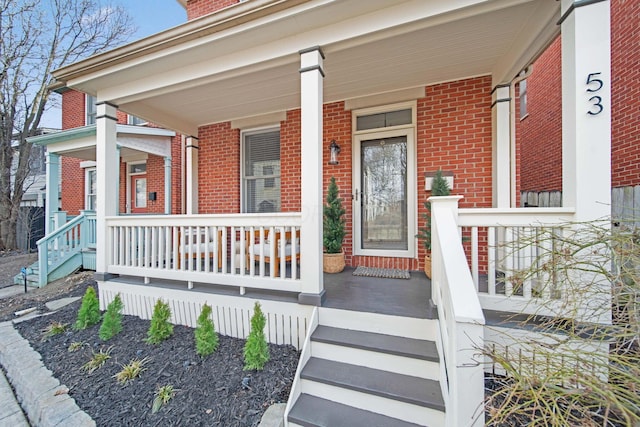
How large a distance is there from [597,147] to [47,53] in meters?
13.5

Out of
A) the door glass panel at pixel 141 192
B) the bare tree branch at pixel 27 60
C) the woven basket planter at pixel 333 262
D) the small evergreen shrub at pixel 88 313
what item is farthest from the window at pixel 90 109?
the woven basket planter at pixel 333 262

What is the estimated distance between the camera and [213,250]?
3307mm

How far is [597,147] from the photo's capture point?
1906 millimetres

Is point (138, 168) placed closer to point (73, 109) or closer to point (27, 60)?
point (73, 109)

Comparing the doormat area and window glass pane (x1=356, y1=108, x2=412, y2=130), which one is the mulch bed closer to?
the doormat area

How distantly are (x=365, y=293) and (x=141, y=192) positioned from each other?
7562 mm

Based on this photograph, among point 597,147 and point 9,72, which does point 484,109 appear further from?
point 9,72

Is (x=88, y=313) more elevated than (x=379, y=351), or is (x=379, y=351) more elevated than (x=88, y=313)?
(x=379, y=351)

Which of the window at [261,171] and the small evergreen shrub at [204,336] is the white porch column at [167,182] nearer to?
the window at [261,171]

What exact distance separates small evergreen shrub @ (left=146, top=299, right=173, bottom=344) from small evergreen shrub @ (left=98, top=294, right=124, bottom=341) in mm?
520

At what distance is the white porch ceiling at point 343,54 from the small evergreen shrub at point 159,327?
9.00ft

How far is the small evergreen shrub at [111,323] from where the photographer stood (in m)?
2.98

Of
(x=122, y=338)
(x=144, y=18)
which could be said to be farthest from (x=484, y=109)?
(x=144, y=18)

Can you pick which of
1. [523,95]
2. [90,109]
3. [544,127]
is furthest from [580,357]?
[90,109]
